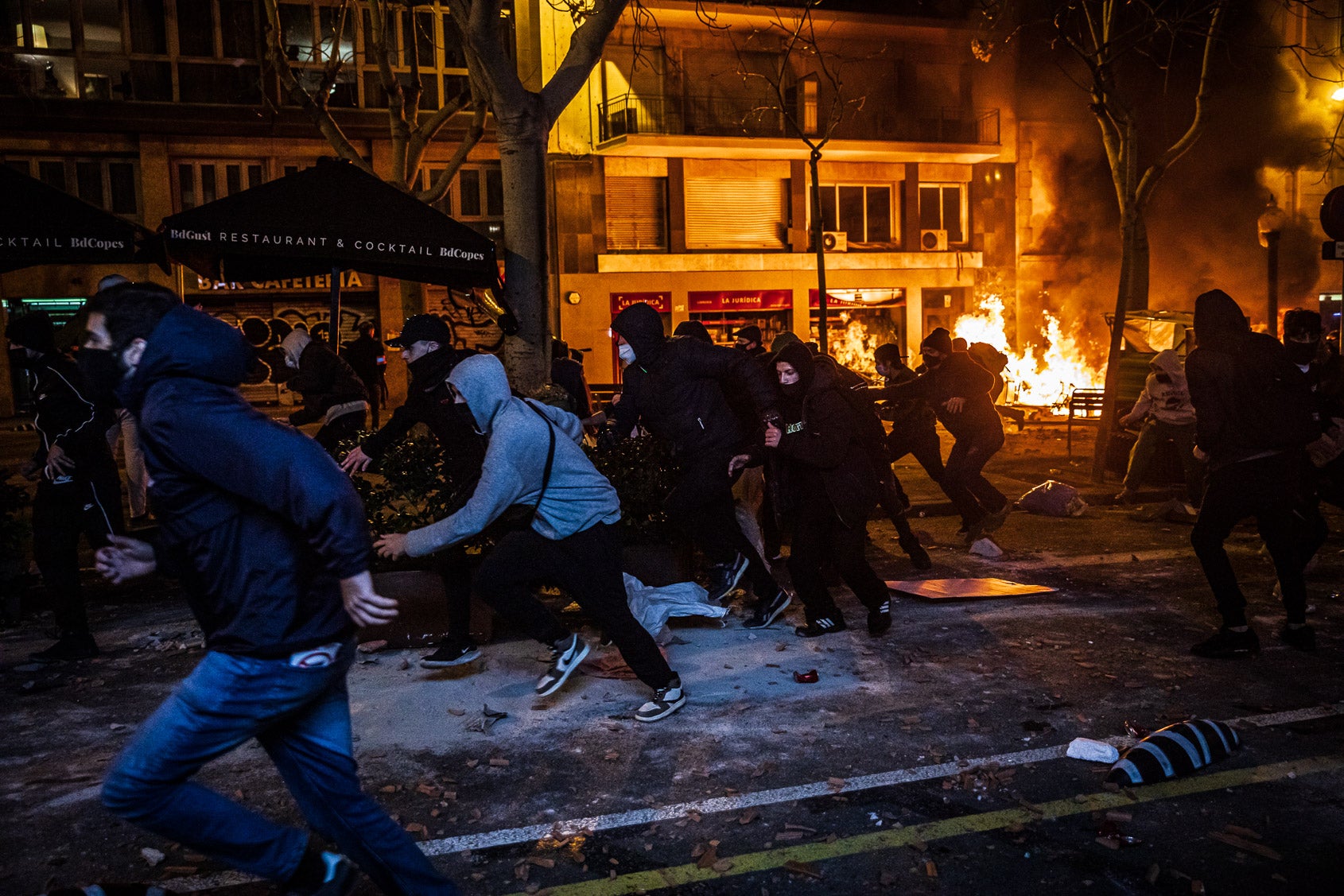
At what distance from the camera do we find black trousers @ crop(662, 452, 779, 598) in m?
6.60

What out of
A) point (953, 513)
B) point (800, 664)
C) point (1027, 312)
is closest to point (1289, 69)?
point (1027, 312)

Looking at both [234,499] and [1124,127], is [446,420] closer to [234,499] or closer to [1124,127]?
[234,499]

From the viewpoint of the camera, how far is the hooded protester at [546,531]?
14.9ft

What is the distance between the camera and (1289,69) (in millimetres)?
31875

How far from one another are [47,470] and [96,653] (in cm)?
113

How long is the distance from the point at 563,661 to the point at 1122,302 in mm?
11172

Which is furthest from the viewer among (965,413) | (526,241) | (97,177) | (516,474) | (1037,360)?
(1037,360)

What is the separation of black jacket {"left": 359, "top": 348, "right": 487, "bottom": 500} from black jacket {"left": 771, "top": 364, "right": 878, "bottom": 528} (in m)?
1.83

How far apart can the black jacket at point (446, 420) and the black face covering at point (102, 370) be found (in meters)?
2.74

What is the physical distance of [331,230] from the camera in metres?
8.00

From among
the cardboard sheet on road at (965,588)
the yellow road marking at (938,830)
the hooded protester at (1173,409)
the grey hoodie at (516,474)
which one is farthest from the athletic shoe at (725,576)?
the hooded protester at (1173,409)

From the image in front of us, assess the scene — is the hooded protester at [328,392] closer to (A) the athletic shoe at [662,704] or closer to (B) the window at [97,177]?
(A) the athletic shoe at [662,704]

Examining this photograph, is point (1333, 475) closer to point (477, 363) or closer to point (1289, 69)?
point (477, 363)

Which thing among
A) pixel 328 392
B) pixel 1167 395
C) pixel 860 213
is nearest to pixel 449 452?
pixel 328 392
